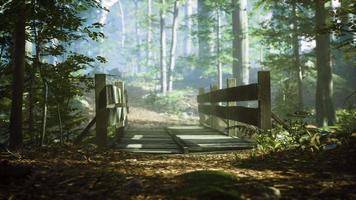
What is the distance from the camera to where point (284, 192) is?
4.46 meters

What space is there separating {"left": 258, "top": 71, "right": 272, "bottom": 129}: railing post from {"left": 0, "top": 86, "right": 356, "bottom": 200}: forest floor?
5.11 feet

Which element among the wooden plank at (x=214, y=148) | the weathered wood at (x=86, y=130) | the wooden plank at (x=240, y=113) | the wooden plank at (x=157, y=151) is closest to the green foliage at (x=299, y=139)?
the wooden plank at (x=240, y=113)

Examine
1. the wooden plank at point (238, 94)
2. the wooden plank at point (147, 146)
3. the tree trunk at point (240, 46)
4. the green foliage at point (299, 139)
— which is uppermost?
the tree trunk at point (240, 46)

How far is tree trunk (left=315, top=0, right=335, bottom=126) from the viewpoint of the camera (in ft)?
51.9

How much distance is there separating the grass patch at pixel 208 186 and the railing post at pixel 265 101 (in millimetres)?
4052

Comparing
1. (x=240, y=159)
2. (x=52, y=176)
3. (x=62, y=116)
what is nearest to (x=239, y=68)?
(x=62, y=116)

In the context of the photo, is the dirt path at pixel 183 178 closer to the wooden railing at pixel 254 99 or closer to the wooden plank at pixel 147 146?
the wooden railing at pixel 254 99

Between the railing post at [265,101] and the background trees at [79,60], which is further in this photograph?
the railing post at [265,101]

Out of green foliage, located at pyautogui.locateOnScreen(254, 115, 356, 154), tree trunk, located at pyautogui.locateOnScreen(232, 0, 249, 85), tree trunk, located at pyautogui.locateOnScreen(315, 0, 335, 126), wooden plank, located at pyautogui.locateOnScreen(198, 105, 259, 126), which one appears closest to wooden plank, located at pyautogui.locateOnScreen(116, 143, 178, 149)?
wooden plank, located at pyautogui.locateOnScreen(198, 105, 259, 126)

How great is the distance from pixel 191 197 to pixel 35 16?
5394 mm

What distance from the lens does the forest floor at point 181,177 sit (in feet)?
14.4

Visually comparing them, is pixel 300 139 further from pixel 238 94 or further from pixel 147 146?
pixel 147 146

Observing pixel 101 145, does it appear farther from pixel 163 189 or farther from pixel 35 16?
pixel 163 189

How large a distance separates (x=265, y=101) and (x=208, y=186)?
488 centimetres
